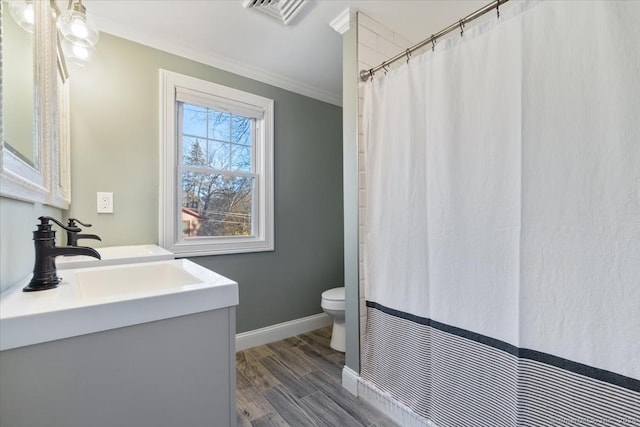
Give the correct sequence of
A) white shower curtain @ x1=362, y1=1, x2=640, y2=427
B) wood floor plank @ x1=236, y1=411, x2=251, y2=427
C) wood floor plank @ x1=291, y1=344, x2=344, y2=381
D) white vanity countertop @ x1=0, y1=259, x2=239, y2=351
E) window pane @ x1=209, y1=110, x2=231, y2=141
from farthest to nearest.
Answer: window pane @ x1=209, y1=110, x2=231, y2=141 < wood floor plank @ x1=291, y1=344, x2=344, y2=381 < wood floor plank @ x1=236, y1=411, x2=251, y2=427 < white shower curtain @ x1=362, y1=1, x2=640, y2=427 < white vanity countertop @ x1=0, y1=259, x2=239, y2=351

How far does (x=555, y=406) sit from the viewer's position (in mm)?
938

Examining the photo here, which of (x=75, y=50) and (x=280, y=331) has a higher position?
(x=75, y=50)

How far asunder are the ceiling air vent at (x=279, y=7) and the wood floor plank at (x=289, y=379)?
221 centimetres

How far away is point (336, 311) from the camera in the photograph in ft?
6.89

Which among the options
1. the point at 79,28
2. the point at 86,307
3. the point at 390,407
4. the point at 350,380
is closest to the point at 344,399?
the point at 350,380

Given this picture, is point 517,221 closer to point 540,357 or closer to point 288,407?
point 540,357

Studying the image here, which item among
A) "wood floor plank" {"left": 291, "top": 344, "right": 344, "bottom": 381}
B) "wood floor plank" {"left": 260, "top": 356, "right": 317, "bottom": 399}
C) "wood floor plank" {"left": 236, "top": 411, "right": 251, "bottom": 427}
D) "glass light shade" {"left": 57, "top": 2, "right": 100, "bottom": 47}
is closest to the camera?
"glass light shade" {"left": 57, "top": 2, "right": 100, "bottom": 47}

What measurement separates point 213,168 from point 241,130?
403 mm

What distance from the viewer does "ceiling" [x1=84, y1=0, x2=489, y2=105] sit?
5.26 ft

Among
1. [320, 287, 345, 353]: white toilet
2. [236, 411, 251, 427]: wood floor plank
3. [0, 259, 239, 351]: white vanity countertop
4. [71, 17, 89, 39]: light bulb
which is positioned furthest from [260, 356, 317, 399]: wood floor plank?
[71, 17, 89, 39]: light bulb

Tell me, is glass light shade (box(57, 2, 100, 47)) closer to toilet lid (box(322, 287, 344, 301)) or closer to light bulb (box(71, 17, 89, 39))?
light bulb (box(71, 17, 89, 39))

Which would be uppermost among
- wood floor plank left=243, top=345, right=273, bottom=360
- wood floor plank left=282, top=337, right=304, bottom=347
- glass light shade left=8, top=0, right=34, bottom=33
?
glass light shade left=8, top=0, right=34, bottom=33

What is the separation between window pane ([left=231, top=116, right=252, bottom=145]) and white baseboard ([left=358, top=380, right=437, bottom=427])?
1.91m

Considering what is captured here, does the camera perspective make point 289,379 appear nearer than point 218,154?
Yes
